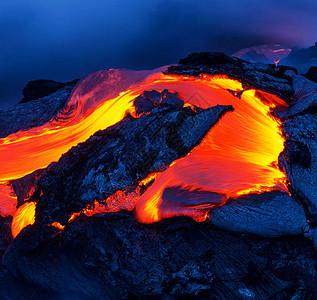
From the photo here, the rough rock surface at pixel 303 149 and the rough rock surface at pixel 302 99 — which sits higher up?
the rough rock surface at pixel 302 99

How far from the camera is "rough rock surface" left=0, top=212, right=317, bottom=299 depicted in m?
1.92

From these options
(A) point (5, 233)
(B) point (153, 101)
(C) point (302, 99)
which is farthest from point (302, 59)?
(A) point (5, 233)

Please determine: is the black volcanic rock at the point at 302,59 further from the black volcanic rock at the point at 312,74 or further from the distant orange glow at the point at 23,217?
the distant orange glow at the point at 23,217

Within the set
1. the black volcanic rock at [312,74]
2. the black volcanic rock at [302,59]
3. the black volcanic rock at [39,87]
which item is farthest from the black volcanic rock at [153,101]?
the black volcanic rock at [302,59]

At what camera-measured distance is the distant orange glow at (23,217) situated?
7.82 ft

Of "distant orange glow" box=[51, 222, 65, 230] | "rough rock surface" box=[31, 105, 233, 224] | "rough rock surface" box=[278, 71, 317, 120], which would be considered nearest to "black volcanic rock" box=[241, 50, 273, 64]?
"rough rock surface" box=[278, 71, 317, 120]

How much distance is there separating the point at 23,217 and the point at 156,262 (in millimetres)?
1298

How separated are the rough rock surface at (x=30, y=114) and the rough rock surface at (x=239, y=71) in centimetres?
127

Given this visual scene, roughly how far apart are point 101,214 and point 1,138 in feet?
4.45

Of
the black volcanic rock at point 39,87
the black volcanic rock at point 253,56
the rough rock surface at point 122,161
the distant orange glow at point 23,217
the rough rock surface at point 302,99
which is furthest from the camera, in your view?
Answer: the black volcanic rock at point 253,56

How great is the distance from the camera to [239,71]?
273 cm

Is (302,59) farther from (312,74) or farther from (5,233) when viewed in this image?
(5,233)

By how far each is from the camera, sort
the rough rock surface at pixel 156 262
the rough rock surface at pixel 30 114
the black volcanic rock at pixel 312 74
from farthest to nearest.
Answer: the black volcanic rock at pixel 312 74
the rough rock surface at pixel 30 114
the rough rock surface at pixel 156 262

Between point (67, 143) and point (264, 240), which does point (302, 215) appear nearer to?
point (264, 240)
